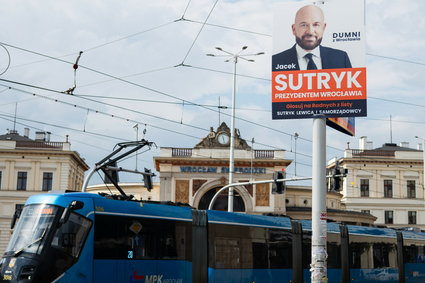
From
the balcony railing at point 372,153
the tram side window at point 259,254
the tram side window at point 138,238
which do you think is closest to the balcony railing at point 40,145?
the balcony railing at point 372,153

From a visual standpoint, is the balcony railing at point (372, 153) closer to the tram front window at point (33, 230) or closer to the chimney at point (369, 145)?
the chimney at point (369, 145)

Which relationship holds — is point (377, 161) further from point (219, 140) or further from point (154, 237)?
point (154, 237)

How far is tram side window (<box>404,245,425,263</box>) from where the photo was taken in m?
28.9

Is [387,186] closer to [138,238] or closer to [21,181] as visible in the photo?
[21,181]

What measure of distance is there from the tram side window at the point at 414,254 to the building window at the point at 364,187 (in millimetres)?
53481

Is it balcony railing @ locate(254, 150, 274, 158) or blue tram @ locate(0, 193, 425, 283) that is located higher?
balcony railing @ locate(254, 150, 274, 158)

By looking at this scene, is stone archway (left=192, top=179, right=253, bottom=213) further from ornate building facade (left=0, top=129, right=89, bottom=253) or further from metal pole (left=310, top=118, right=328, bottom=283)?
metal pole (left=310, top=118, right=328, bottom=283)

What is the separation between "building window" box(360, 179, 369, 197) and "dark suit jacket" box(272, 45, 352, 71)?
69.1 meters

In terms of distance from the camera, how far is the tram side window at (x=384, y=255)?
2675 cm

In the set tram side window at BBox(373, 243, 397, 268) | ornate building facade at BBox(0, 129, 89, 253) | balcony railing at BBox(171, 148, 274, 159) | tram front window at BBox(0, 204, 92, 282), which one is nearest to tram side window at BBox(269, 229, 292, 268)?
tram side window at BBox(373, 243, 397, 268)

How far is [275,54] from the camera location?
1656 cm

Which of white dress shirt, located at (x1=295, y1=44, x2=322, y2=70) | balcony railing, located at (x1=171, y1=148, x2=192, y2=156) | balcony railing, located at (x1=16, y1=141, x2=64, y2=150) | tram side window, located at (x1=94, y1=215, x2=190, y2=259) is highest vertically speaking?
balcony railing, located at (x1=16, y1=141, x2=64, y2=150)

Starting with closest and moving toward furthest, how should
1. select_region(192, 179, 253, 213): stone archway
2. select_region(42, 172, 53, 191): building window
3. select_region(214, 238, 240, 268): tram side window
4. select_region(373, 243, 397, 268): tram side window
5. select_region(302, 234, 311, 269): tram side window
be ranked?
select_region(214, 238, 240, 268): tram side window, select_region(302, 234, 311, 269): tram side window, select_region(373, 243, 397, 268): tram side window, select_region(192, 179, 253, 213): stone archway, select_region(42, 172, 53, 191): building window

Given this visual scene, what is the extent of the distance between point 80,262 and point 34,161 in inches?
2458
